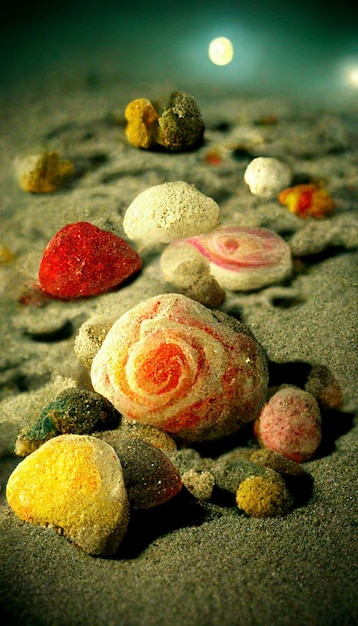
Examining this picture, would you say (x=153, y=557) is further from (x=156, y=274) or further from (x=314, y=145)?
(x=314, y=145)

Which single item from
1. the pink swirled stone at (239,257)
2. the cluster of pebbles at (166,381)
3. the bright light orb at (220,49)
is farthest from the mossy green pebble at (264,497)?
the bright light orb at (220,49)

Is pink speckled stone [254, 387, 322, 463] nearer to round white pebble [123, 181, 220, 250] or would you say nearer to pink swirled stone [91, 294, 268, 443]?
pink swirled stone [91, 294, 268, 443]

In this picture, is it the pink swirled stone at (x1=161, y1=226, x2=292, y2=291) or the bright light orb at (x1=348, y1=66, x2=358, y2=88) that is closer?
the pink swirled stone at (x1=161, y1=226, x2=292, y2=291)

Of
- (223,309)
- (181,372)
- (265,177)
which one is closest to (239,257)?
(223,309)

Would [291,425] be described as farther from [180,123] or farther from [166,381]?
[180,123]

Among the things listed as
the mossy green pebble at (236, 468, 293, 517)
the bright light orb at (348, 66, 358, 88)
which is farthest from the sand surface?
the bright light orb at (348, 66, 358, 88)

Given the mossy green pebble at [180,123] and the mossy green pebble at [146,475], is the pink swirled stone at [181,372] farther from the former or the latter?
the mossy green pebble at [180,123]
